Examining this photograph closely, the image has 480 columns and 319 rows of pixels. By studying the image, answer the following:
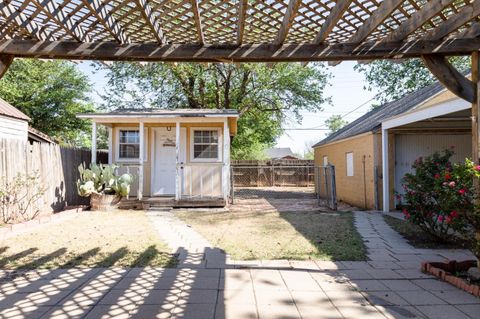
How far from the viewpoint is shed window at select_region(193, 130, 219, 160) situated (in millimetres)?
10828

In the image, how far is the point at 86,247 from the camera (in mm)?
5121

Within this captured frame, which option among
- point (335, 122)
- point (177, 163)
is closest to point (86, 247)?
point (177, 163)

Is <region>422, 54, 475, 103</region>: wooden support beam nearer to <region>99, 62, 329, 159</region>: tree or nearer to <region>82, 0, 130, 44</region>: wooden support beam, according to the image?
<region>82, 0, 130, 44</region>: wooden support beam

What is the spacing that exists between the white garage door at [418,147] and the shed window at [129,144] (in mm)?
8043

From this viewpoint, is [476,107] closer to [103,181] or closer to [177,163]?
[177,163]

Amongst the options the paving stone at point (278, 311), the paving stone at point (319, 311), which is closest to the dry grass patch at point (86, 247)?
the paving stone at point (278, 311)

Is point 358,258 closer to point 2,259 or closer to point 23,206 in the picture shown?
point 2,259

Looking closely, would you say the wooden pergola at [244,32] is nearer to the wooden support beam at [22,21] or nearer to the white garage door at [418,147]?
the wooden support beam at [22,21]

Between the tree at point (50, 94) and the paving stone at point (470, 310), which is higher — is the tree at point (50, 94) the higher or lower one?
the higher one

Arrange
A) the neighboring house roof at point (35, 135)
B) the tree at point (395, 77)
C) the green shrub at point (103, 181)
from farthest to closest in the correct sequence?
the tree at point (395, 77)
the neighboring house roof at point (35, 135)
the green shrub at point (103, 181)

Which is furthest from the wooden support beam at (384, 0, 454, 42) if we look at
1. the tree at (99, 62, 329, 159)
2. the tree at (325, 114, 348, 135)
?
the tree at (325, 114, 348, 135)

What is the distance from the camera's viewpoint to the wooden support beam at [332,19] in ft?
8.97

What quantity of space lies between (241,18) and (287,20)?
0.42m

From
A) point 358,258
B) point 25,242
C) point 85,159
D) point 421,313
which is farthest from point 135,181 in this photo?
point 421,313
